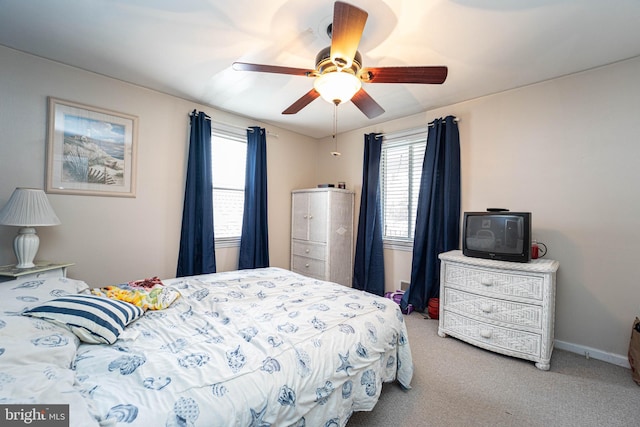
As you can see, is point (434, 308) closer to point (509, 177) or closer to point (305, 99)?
point (509, 177)

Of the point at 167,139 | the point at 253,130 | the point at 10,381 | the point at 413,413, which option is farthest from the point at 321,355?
the point at 253,130

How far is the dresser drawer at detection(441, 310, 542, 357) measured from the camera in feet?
7.00

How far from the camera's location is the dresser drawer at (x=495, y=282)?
2.14 metres

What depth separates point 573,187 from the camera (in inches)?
94.3

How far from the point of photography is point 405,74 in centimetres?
168

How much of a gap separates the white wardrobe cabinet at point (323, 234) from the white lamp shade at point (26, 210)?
2656mm

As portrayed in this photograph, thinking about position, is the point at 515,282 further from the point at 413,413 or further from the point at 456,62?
the point at 456,62

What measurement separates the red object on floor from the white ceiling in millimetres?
2345

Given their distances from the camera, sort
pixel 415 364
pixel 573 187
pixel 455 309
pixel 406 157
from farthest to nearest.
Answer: pixel 406 157 → pixel 455 309 → pixel 573 187 → pixel 415 364

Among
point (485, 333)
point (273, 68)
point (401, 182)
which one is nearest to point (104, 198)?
point (273, 68)

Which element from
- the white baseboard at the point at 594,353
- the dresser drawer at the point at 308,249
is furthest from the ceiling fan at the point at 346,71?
the white baseboard at the point at 594,353

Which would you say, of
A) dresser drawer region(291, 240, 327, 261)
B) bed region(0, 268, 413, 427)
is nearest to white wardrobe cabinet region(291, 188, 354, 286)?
dresser drawer region(291, 240, 327, 261)

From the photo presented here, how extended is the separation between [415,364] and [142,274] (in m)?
2.84

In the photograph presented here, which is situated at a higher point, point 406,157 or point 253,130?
point 253,130
